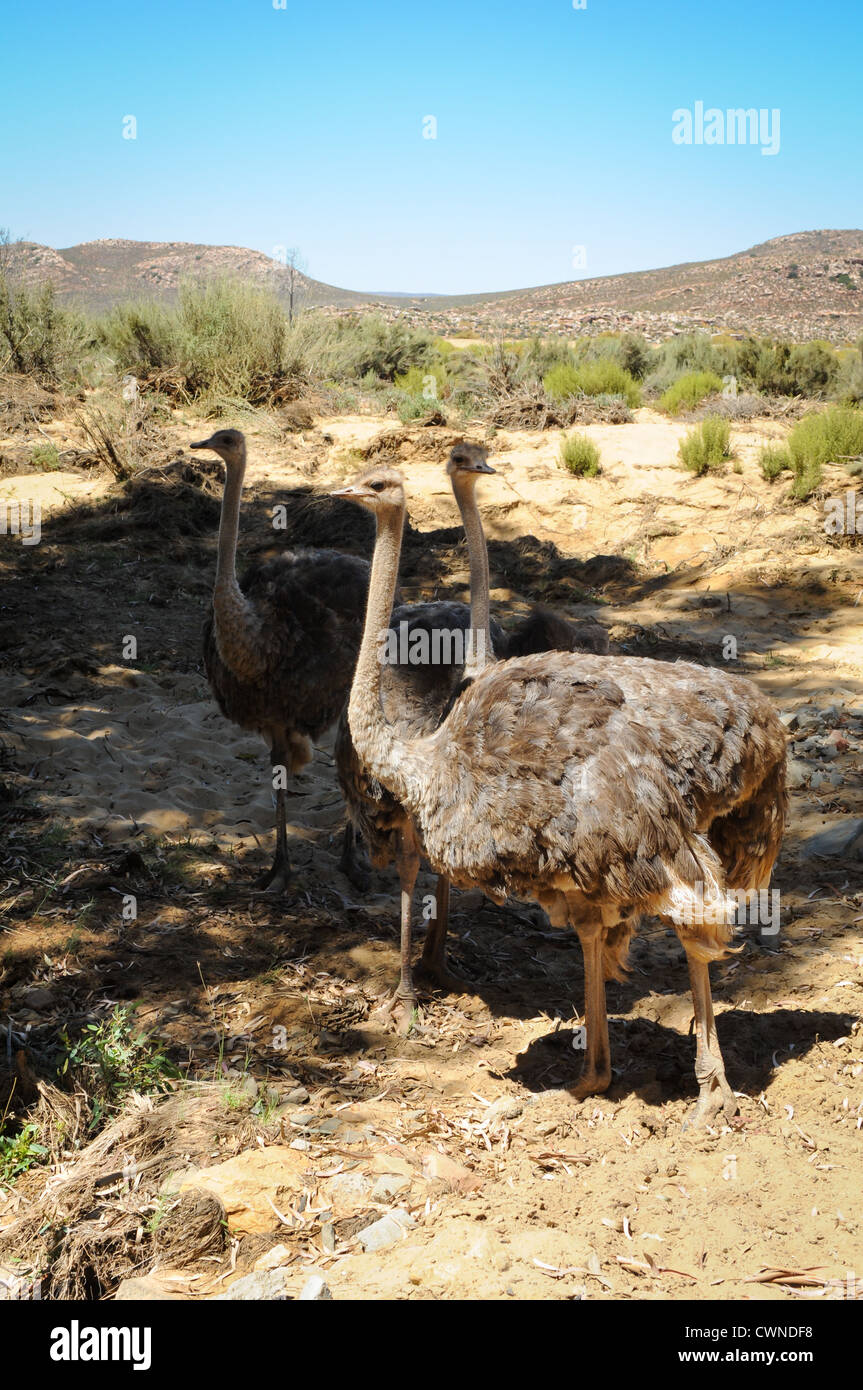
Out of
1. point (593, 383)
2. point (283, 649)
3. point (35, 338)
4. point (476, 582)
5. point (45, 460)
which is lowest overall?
point (283, 649)

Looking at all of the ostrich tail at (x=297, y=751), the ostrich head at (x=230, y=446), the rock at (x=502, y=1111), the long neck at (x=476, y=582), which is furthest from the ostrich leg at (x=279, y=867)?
the rock at (x=502, y=1111)

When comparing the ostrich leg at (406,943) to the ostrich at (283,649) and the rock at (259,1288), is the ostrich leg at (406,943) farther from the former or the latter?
the rock at (259,1288)

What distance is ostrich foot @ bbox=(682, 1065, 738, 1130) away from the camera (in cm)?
333

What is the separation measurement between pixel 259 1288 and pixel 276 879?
274 cm

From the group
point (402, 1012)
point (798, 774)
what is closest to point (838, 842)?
point (798, 774)

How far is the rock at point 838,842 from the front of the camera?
5047 millimetres

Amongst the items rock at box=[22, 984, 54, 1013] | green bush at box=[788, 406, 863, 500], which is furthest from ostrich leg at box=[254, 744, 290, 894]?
green bush at box=[788, 406, 863, 500]

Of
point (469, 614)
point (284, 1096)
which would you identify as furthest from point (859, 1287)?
point (469, 614)

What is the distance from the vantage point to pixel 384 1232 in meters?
2.89

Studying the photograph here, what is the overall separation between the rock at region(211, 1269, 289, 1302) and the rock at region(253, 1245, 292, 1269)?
0.31 feet

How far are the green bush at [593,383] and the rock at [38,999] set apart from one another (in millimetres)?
11909

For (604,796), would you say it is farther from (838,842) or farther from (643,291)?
(643,291)
